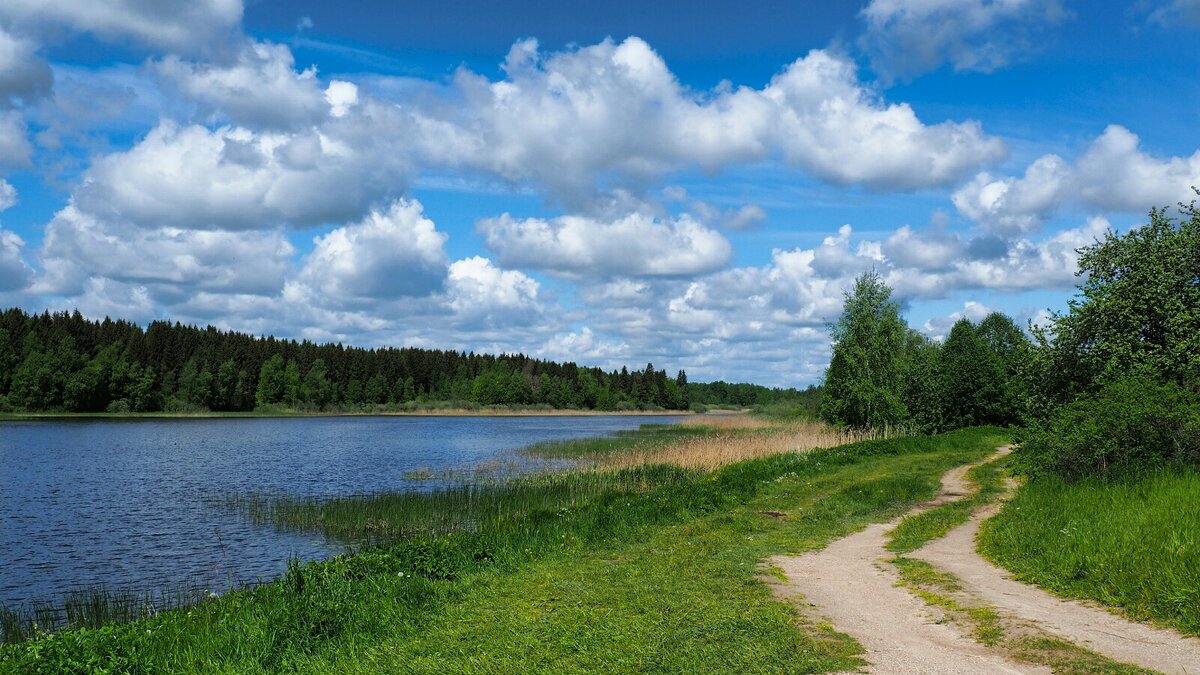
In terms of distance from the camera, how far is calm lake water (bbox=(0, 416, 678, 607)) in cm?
1583

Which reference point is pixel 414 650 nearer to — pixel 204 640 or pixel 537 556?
pixel 204 640

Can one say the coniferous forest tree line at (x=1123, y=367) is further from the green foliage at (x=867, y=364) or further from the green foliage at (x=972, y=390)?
the green foliage at (x=972, y=390)

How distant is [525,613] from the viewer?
8.59 m

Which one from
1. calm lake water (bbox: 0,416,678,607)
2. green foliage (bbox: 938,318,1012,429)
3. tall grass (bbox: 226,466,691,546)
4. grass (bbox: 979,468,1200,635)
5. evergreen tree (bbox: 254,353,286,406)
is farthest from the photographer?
evergreen tree (bbox: 254,353,286,406)

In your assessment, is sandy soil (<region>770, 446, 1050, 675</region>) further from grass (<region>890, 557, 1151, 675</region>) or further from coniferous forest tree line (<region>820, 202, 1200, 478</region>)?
coniferous forest tree line (<region>820, 202, 1200, 478</region>)

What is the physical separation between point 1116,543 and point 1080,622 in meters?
2.28

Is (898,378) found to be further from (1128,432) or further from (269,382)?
(269,382)

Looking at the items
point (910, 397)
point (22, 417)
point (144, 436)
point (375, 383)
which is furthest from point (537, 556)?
point (375, 383)

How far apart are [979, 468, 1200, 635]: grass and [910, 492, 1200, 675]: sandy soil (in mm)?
258

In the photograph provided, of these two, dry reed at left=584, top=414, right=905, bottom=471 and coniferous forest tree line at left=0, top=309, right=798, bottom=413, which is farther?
coniferous forest tree line at left=0, top=309, right=798, bottom=413

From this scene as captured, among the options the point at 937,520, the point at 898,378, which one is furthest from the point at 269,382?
the point at 937,520

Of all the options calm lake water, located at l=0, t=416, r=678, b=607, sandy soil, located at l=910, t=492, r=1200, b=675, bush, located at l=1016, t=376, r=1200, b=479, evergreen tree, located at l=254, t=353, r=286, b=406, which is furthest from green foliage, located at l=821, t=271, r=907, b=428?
evergreen tree, located at l=254, t=353, r=286, b=406

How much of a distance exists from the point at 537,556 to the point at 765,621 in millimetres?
4661

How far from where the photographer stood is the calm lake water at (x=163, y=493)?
15828 millimetres
